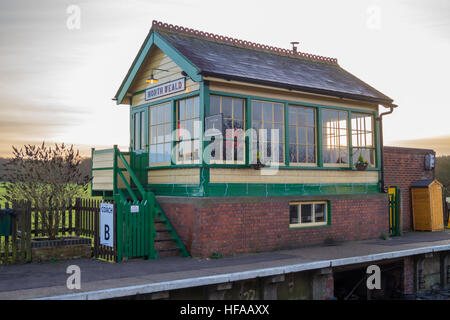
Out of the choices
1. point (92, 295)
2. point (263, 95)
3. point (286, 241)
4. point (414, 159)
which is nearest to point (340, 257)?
point (286, 241)

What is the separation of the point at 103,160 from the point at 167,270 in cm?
544

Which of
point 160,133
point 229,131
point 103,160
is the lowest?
point 103,160

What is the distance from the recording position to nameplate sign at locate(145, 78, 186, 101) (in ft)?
41.1

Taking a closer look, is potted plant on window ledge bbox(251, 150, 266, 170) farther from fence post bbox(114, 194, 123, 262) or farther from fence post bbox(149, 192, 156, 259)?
fence post bbox(114, 194, 123, 262)

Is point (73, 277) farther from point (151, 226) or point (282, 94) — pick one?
point (282, 94)

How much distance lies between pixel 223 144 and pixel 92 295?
Answer: 5.71 meters

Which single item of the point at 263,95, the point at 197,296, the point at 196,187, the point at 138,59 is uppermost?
the point at 138,59

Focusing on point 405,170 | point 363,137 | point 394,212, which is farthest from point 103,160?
point 405,170

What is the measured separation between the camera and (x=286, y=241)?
12812 mm

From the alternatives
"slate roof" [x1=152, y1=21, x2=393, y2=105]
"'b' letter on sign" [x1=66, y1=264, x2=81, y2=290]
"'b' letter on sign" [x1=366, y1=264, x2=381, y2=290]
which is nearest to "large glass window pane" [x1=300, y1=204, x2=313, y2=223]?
"'b' letter on sign" [x1=366, y1=264, x2=381, y2=290]

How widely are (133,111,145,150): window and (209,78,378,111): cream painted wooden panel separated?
346 centimetres

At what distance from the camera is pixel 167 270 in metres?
9.51

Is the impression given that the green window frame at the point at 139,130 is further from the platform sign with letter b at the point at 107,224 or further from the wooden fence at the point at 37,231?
the platform sign with letter b at the point at 107,224
